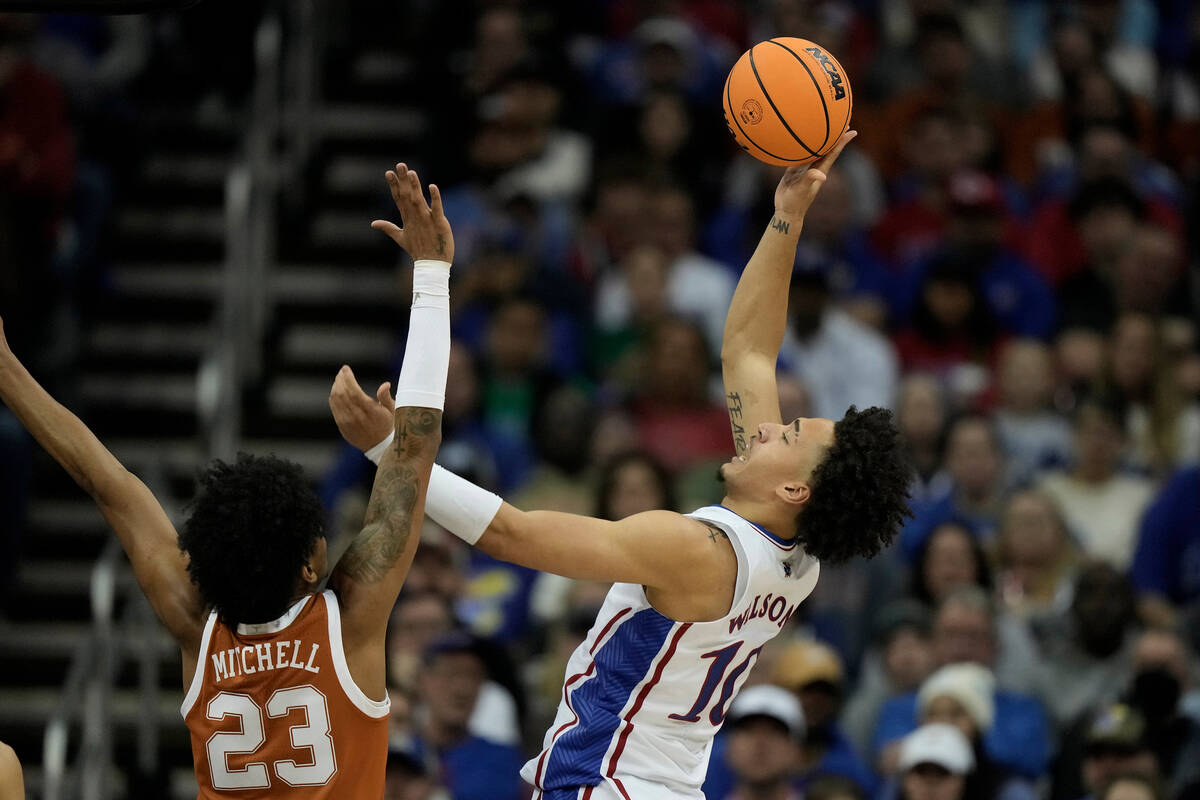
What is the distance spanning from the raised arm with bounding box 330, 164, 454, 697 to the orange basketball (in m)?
1.56

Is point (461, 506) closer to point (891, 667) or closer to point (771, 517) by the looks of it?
point (771, 517)

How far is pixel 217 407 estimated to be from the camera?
10.6 m

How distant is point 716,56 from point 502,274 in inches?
122

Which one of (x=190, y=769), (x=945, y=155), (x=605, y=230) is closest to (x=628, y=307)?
(x=605, y=230)

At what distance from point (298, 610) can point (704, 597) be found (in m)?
1.19

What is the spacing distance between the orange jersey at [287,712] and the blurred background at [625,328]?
282cm

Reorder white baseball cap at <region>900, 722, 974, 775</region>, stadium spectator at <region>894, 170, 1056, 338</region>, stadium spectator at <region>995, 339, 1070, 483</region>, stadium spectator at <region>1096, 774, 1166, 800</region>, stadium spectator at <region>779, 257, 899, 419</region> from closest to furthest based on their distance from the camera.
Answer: stadium spectator at <region>1096, 774, 1166, 800</region> → white baseball cap at <region>900, 722, 974, 775</region> → stadium spectator at <region>995, 339, 1070, 483</region> → stadium spectator at <region>779, 257, 899, 419</region> → stadium spectator at <region>894, 170, 1056, 338</region>

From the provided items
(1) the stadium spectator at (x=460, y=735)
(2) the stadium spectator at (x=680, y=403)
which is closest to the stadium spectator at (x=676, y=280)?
(2) the stadium spectator at (x=680, y=403)

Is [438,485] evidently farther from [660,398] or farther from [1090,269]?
[1090,269]

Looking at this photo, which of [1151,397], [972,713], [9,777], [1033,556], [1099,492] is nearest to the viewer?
[9,777]

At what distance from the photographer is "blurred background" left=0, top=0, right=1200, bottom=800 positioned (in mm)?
8758

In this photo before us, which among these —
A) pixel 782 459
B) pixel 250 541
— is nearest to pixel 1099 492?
pixel 782 459

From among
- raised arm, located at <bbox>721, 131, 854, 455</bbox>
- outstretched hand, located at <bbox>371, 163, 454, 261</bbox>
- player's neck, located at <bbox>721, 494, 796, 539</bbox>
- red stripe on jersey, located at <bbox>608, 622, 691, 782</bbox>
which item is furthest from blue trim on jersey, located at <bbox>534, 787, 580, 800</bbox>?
outstretched hand, located at <bbox>371, 163, 454, 261</bbox>

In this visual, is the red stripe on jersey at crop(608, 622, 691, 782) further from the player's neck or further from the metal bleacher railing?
the metal bleacher railing
